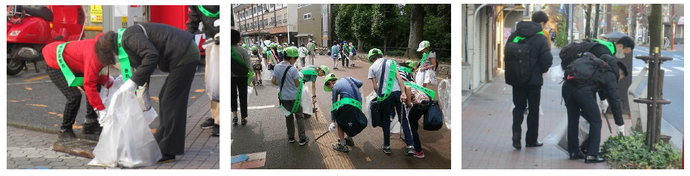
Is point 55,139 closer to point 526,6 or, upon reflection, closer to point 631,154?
point 526,6

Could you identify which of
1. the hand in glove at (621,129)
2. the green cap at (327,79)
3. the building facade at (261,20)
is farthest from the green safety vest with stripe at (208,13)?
the hand in glove at (621,129)

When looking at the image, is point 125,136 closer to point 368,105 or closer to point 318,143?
point 318,143

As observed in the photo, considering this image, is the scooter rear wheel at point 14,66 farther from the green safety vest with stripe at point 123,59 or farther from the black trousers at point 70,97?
the green safety vest with stripe at point 123,59

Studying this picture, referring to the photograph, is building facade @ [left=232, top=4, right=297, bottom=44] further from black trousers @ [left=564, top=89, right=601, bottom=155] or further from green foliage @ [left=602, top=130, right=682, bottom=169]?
green foliage @ [left=602, top=130, right=682, bottom=169]

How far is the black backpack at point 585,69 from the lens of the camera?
13.9ft

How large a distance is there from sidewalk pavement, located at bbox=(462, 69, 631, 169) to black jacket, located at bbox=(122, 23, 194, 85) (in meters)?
2.24

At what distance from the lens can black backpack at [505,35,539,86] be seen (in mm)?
Answer: 4270

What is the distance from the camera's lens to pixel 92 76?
4.30m

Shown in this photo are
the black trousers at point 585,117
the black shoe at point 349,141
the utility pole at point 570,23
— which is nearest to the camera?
the utility pole at point 570,23

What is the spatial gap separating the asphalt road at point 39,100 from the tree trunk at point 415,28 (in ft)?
5.35

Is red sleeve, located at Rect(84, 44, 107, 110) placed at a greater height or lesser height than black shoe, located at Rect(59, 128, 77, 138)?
greater

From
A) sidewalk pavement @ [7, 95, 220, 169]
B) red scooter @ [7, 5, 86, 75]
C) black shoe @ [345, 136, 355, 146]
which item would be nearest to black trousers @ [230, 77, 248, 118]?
sidewalk pavement @ [7, 95, 220, 169]

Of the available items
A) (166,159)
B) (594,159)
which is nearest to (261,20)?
(166,159)
